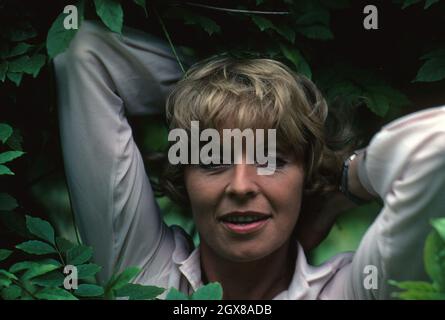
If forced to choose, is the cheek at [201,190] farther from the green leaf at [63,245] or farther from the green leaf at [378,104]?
the green leaf at [378,104]

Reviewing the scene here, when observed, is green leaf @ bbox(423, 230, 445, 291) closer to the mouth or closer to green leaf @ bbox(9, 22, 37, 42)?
the mouth

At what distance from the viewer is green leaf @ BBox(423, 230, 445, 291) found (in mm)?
1225

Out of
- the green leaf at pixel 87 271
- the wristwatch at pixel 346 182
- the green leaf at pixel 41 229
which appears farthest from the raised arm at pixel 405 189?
the green leaf at pixel 41 229

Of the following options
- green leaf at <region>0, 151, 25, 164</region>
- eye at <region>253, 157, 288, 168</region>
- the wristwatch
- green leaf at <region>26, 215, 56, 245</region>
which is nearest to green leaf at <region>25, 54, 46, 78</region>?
green leaf at <region>0, 151, 25, 164</region>

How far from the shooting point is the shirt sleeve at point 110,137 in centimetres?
195

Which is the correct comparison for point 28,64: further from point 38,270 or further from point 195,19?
point 38,270

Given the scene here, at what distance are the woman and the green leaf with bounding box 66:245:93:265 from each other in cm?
29

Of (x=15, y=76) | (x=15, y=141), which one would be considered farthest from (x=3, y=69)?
(x=15, y=141)

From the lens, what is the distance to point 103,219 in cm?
198

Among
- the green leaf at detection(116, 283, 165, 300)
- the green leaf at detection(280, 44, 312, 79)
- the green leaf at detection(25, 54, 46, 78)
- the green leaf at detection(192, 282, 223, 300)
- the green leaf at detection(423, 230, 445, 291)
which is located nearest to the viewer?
the green leaf at detection(423, 230, 445, 291)

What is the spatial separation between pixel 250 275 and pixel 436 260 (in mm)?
808

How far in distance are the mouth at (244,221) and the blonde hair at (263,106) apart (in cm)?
19

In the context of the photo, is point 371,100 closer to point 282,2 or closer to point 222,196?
point 282,2
